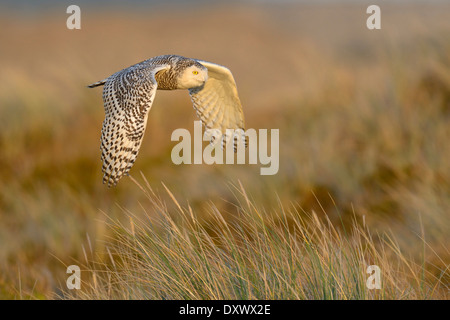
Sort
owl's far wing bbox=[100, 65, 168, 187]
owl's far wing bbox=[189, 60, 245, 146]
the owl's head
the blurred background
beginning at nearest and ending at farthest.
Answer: owl's far wing bbox=[100, 65, 168, 187], the owl's head, owl's far wing bbox=[189, 60, 245, 146], the blurred background

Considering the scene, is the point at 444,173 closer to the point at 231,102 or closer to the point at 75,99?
the point at 231,102

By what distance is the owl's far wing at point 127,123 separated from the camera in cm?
347

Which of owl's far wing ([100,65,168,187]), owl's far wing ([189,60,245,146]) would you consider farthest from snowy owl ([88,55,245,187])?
owl's far wing ([189,60,245,146])

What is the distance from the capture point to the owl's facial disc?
3.77m

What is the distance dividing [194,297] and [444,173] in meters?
3.96

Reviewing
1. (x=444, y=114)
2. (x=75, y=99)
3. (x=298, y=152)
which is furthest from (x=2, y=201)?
(x=444, y=114)

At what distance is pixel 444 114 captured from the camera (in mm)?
7676

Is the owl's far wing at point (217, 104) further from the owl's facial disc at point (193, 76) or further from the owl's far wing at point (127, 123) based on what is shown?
the owl's far wing at point (127, 123)

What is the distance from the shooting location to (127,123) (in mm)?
3508

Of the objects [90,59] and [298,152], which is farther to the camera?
[90,59]

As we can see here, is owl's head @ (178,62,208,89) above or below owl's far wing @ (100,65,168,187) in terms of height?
above

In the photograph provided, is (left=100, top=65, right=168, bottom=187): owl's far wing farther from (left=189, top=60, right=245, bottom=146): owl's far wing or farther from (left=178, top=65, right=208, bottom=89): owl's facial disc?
(left=189, top=60, right=245, bottom=146): owl's far wing

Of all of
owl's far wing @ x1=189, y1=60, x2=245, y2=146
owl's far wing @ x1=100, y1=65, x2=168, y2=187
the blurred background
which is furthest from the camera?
the blurred background

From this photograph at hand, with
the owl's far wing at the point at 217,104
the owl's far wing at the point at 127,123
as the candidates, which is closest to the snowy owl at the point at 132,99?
the owl's far wing at the point at 127,123
